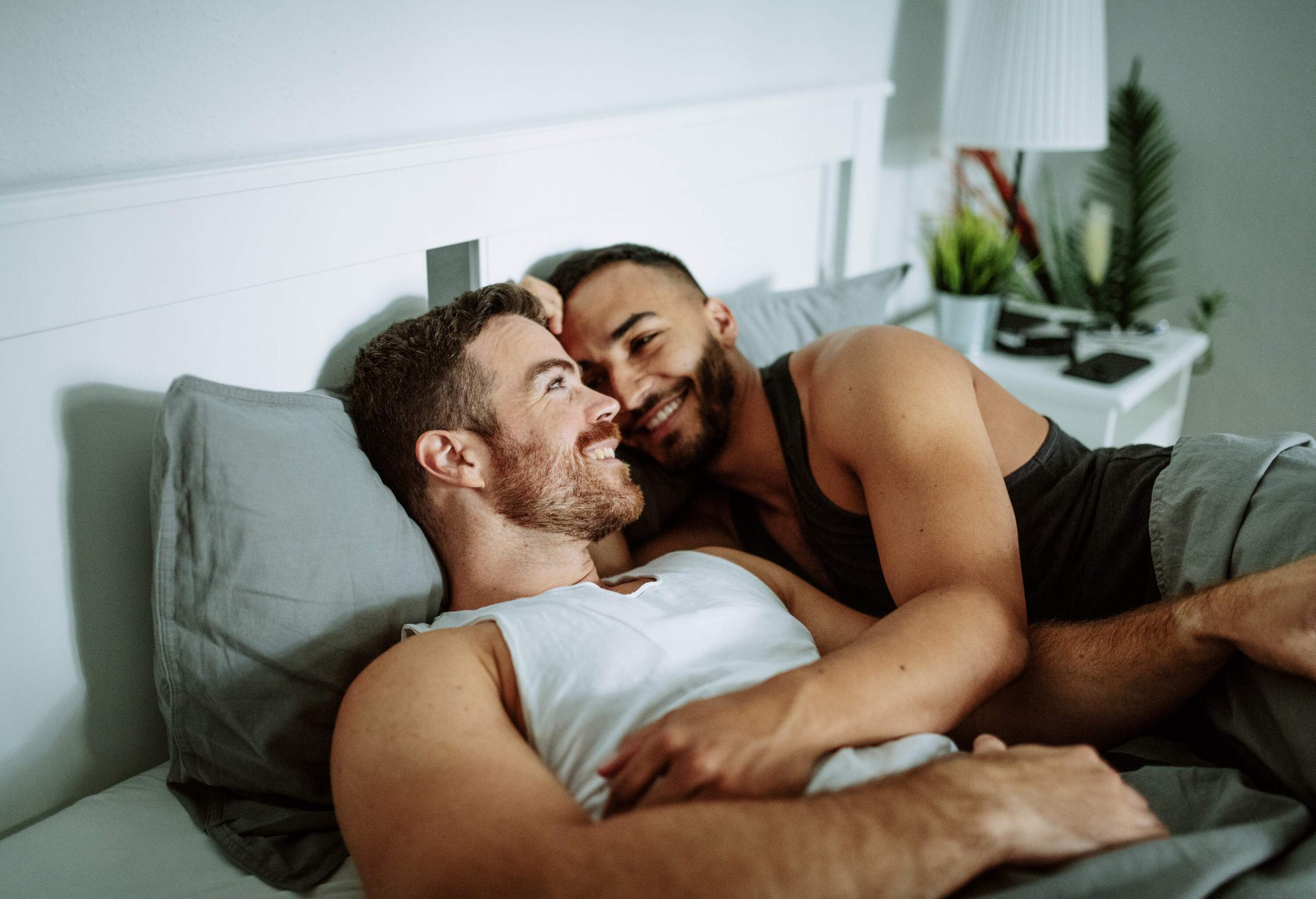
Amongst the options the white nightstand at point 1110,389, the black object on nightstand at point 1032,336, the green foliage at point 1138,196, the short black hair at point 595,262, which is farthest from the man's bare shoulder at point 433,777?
the green foliage at point 1138,196

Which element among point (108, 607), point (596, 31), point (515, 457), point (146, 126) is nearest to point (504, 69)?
point (596, 31)

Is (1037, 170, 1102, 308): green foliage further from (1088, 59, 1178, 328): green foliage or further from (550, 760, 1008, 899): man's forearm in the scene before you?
(550, 760, 1008, 899): man's forearm

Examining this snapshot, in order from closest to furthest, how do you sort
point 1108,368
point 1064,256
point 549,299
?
1. point 549,299
2. point 1108,368
3. point 1064,256

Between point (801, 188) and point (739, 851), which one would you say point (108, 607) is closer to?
point (739, 851)

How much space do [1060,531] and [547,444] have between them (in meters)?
0.77

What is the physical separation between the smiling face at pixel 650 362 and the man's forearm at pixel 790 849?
2.61 feet

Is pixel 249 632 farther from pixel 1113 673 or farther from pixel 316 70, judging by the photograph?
pixel 1113 673

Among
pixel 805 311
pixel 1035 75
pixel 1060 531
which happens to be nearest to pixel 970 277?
pixel 1035 75

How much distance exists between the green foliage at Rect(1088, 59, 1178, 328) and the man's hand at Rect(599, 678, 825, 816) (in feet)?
7.43

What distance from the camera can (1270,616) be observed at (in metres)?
0.99

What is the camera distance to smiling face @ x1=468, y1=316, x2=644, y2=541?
48.2 inches

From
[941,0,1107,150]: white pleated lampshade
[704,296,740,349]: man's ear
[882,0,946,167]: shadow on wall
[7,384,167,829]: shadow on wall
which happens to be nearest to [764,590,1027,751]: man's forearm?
[704,296,740,349]: man's ear

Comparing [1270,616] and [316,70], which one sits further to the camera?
[316,70]

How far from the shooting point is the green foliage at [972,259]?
2260mm
